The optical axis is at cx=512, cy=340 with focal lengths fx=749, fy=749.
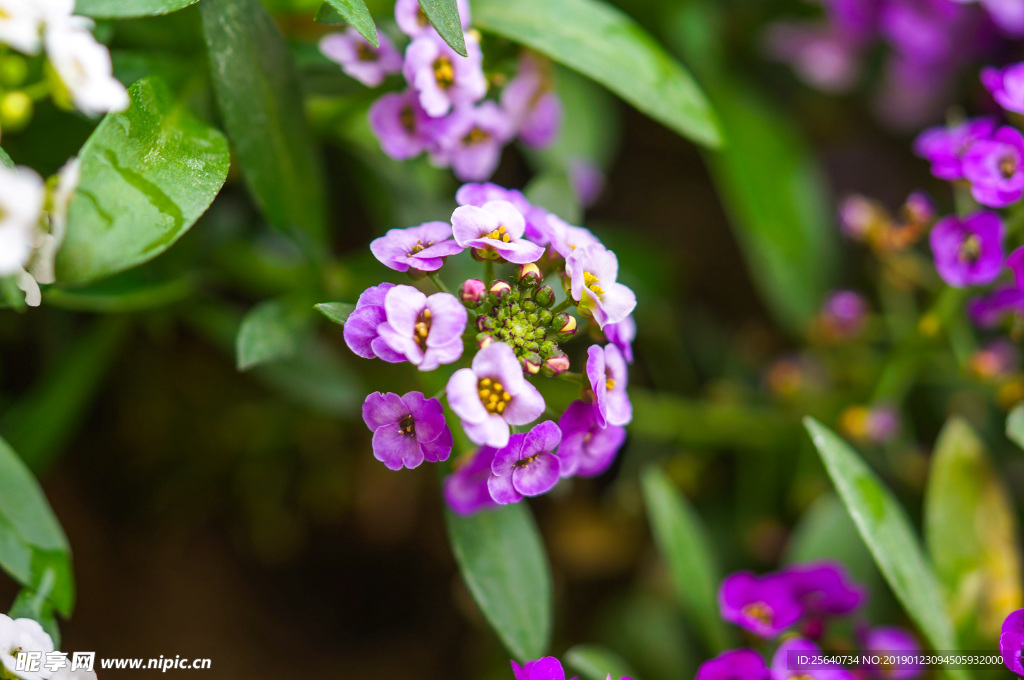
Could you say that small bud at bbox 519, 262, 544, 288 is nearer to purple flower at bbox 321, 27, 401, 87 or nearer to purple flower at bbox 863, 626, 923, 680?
purple flower at bbox 321, 27, 401, 87

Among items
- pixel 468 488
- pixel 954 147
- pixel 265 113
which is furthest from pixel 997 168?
pixel 265 113

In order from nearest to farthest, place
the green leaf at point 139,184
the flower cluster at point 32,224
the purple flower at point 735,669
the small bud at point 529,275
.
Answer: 1. the flower cluster at point 32,224
2. the green leaf at point 139,184
3. the small bud at point 529,275
4. the purple flower at point 735,669

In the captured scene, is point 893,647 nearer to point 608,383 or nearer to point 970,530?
point 970,530

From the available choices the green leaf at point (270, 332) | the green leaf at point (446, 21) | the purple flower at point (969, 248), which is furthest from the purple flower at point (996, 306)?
the green leaf at point (270, 332)

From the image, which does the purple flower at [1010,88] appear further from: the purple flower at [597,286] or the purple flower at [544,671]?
the purple flower at [544,671]

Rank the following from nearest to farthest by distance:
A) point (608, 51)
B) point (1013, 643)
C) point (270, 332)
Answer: point (1013, 643), point (270, 332), point (608, 51)

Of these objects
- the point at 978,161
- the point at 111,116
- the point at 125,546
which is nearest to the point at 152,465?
the point at 125,546
